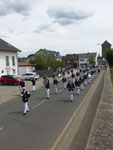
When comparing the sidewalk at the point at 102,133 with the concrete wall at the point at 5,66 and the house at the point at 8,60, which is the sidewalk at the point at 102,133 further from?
the house at the point at 8,60

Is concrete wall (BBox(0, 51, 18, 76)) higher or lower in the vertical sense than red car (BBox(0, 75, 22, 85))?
higher

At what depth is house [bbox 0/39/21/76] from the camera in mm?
30578

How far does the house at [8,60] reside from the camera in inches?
1204

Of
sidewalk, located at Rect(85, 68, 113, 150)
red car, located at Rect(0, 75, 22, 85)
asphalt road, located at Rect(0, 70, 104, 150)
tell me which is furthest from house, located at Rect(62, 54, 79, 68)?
sidewalk, located at Rect(85, 68, 113, 150)

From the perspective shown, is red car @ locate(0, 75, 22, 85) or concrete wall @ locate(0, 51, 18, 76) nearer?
red car @ locate(0, 75, 22, 85)

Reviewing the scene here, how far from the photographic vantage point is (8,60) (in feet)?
106

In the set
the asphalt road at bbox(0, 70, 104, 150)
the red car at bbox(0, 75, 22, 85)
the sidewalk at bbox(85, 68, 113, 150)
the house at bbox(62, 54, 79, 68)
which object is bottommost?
the asphalt road at bbox(0, 70, 104, 150)

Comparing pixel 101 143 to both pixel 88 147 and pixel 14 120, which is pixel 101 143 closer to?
pixel 88 147

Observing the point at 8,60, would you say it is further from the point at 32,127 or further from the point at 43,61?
the point at 32,127

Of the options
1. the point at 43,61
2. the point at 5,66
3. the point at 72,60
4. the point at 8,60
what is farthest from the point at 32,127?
the point at 72,60

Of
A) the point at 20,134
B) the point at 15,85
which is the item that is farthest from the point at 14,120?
the point at 15,85

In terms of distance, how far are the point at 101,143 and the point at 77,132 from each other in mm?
1475

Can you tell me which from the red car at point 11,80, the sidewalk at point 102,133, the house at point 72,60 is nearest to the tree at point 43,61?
the red car at point 11,80

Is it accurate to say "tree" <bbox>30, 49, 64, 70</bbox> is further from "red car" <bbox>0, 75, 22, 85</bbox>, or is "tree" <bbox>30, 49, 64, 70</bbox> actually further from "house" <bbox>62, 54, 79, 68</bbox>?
"house" <bbox>62, 54, 79, 68</bbox>
